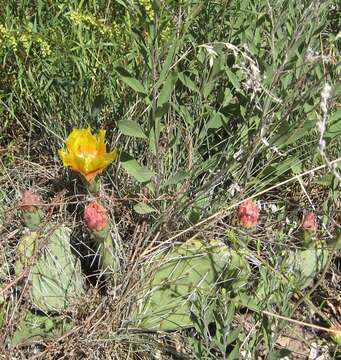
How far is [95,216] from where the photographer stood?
156 cm

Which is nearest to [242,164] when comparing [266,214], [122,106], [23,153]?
[266,214]

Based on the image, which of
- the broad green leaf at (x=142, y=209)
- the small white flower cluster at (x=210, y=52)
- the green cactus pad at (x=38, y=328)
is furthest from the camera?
the broad green leaf at (x=142, y=209)

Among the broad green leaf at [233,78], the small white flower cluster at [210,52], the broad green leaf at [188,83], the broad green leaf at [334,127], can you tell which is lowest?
the broad green leaf at [334,127]

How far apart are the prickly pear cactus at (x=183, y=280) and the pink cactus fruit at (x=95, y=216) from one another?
0.21m

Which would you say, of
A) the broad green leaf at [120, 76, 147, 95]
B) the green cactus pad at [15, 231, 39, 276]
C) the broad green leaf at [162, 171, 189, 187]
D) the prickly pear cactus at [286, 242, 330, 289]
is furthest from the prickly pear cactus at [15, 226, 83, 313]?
the prickly pear cactus at [286, 242, 330, 289]

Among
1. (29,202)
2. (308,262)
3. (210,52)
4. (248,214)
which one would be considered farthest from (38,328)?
(210,52)

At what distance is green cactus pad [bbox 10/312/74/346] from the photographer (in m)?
1.66

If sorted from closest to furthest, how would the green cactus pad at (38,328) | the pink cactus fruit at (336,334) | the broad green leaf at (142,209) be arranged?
the pink cactus fruit at (336,334), the green cactus pad at (38,328), the broad green leaf at (142,209)

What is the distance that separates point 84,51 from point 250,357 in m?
0.95

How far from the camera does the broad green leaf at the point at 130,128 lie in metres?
1.61

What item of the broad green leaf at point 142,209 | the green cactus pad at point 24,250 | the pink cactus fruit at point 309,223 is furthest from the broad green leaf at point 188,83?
the green cactus pad at point 24,250

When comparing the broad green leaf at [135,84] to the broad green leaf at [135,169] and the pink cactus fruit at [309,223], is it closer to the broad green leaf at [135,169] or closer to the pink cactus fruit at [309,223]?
the broad green leaf at [135,169]

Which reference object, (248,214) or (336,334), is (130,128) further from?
(336,334)

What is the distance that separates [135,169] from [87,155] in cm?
12
